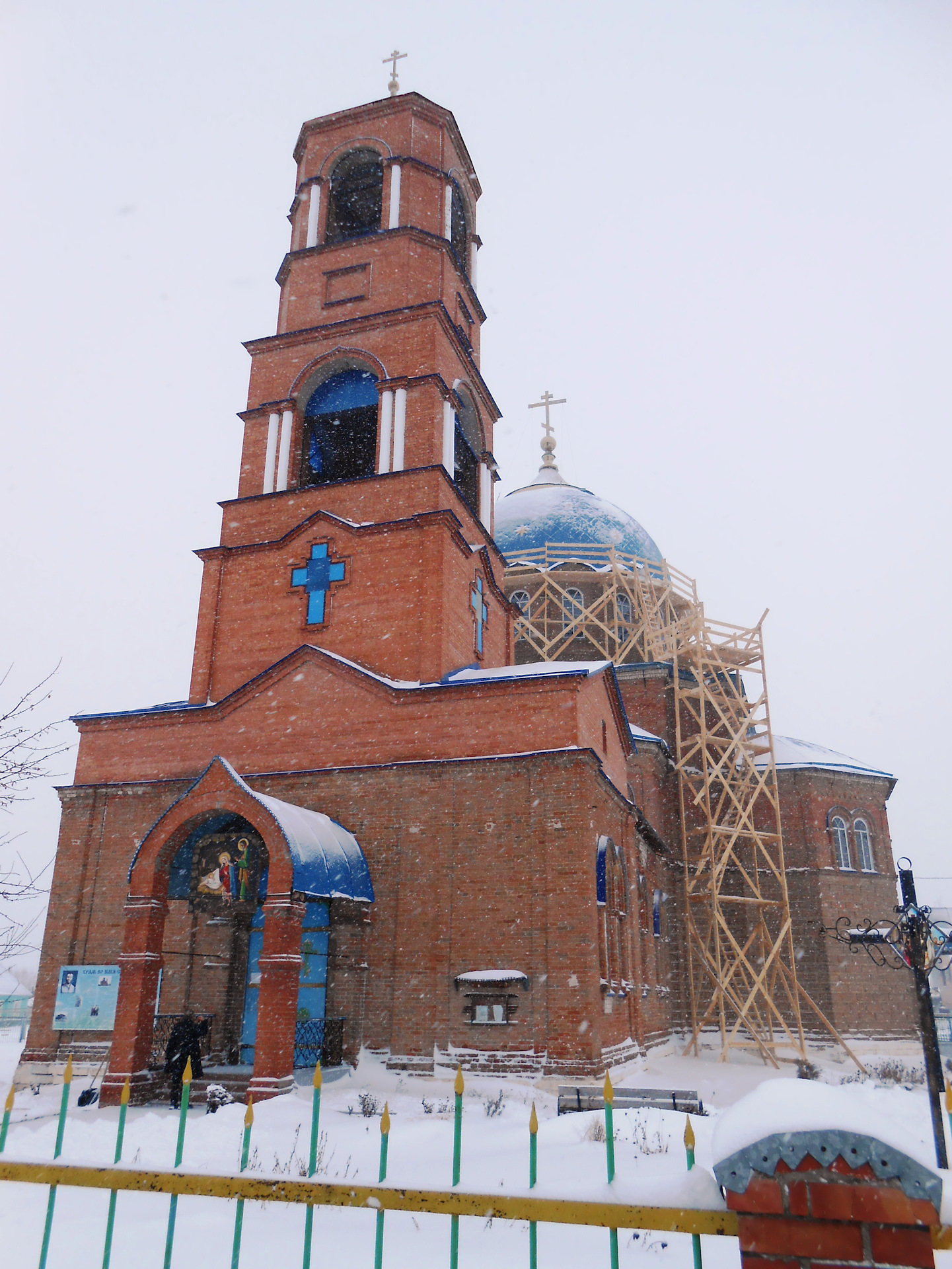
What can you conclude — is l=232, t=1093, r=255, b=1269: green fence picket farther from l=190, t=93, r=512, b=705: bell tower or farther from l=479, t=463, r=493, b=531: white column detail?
l=479, t=463, r=493, b=531: white column detail

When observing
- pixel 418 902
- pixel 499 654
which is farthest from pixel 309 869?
pixel 499 654

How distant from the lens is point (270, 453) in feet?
57.0

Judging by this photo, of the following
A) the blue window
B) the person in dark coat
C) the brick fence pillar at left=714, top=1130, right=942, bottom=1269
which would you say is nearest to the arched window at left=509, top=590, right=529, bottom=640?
the blue window

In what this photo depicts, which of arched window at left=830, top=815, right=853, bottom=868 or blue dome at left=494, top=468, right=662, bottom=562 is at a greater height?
blue dome at left=494, top=468, right=662, bottom=562

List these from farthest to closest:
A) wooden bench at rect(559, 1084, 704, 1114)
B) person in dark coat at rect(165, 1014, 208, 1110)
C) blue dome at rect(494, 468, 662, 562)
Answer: blue dome at rect(494, 468, 662, 562)
person in dark coat at rect(165, 1014, 208, 1110)
wooden bench at rect(559, 1084, 704, 1114)

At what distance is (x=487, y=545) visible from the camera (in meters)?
18.1

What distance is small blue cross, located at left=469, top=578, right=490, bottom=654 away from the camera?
16844mm

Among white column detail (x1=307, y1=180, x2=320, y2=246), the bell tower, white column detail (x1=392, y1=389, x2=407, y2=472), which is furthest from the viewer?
white column detail (x1=307, y1=180, x2=320, y2=246)

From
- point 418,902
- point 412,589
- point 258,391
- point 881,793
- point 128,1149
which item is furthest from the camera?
point 881,793

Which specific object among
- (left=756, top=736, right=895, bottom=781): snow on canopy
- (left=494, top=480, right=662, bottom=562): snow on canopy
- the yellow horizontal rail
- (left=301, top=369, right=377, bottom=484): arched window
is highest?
(left=494, top=480, right=662, bottom=562): snow on canopy

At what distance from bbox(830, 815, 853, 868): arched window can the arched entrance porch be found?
13.7 m

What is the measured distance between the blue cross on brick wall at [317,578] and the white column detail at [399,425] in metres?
1.97

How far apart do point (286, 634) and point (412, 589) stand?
2436 millimetres

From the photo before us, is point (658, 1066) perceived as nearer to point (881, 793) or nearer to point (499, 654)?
point (499, 654)
